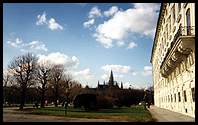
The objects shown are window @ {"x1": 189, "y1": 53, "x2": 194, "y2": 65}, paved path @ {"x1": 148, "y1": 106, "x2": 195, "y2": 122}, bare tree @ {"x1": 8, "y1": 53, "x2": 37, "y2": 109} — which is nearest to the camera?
paved path @ {"x1": 148, "y1": 106, "x2": 195, "y2": 122}

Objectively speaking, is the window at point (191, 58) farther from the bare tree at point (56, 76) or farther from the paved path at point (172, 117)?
the bare tree at point (56, 76)

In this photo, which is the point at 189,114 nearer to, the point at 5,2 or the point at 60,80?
the point at 5,2

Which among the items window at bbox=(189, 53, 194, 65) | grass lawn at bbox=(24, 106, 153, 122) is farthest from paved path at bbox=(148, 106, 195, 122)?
window at bbox=(189, 53, 194, 65)

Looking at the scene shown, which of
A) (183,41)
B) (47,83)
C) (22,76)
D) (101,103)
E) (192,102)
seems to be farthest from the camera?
(47,83)

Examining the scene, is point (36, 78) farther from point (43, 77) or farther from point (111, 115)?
point (111, 115)

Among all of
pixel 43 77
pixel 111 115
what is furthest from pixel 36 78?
pixel 111 115

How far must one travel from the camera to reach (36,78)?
153 feet

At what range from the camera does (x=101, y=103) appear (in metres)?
38.2

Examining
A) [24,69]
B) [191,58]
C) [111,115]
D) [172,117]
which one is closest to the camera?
[191,58]

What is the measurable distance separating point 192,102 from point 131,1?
1011 cm

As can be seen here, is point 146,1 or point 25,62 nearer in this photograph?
point 146,1

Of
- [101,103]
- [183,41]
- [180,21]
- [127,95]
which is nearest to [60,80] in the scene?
[127,95]

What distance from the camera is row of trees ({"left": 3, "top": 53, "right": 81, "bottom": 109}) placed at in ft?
137

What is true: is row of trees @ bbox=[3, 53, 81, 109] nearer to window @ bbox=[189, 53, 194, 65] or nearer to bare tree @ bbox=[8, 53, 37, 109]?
bare tree @ bbox=[8, 53, 37, 109]
